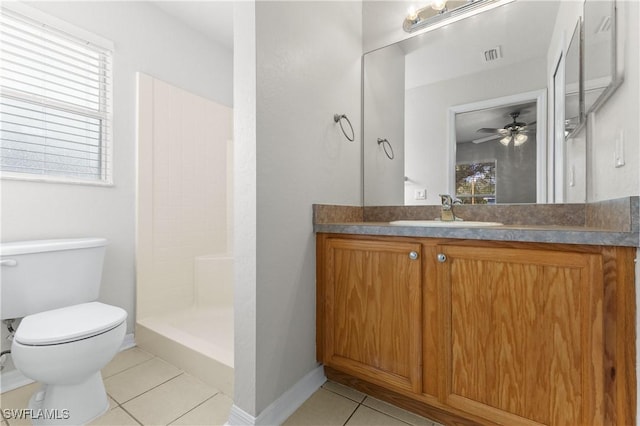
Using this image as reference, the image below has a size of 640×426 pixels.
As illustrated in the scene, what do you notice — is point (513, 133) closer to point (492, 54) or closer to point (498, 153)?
point (498, 153)

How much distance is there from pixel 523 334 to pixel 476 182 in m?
0.80

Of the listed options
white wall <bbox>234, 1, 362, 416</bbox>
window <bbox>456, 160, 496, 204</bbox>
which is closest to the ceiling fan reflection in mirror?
window <bbox>456, 160, 496, 204</bbox>

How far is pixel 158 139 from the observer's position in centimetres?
216

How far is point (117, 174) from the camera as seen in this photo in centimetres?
195

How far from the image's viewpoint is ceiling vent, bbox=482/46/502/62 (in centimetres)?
148

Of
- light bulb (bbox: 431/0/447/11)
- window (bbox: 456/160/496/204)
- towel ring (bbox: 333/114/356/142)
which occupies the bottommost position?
window (bbox: 456/160/496/204)

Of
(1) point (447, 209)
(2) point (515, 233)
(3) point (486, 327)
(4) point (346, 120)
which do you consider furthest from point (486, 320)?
(4) point (346, 120)

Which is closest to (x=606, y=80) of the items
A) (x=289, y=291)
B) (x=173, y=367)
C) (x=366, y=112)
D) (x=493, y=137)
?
(x=493, y=137)

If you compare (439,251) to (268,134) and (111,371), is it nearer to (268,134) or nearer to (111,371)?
(268,134)

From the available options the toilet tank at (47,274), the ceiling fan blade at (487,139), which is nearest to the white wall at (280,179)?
the ceiling fan blade at (487,139)

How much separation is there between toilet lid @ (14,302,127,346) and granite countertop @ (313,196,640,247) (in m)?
1.04

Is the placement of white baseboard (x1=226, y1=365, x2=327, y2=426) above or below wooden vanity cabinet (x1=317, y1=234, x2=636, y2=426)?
below

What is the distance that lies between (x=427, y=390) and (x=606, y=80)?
1.33 metres

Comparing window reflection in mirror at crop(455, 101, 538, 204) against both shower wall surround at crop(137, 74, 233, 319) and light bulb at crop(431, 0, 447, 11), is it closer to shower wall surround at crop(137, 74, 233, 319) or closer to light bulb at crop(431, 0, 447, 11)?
light bulb at crop(431, 0, 447, 11)
